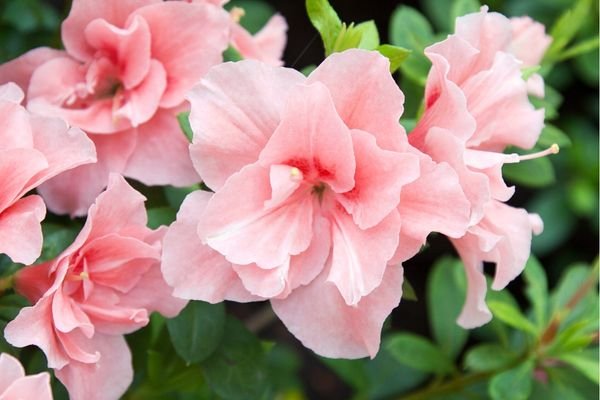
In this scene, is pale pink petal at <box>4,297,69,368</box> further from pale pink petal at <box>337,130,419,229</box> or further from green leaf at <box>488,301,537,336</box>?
green leaf at <box>488,301,537,336</box>

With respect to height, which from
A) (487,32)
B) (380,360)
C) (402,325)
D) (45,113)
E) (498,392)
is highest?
(487,32)

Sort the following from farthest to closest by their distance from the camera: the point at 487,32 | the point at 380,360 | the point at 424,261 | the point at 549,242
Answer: the point at 424,261, the point at 549,242, the point at 380,360, the point at 487,32

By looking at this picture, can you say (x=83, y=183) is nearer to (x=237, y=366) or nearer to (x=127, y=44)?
(x=127, y=44)

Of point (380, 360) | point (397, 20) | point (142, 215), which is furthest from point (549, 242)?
point (142, 215)

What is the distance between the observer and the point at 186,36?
1007mm

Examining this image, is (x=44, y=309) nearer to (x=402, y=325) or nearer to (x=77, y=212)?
(x=77, y=212)

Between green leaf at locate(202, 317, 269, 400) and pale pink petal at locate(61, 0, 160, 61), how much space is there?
0.39 m

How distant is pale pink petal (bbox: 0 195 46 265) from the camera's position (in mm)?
818

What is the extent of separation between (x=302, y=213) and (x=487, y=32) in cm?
26

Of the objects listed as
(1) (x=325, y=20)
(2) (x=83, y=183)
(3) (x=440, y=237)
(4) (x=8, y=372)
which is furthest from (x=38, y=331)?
(3) (x=440, y=237)

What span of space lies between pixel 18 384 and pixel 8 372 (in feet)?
0.06

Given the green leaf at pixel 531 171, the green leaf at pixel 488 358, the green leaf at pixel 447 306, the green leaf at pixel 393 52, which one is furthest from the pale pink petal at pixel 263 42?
the green leaf at pixel 447 306

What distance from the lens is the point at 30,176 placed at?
0.84 m

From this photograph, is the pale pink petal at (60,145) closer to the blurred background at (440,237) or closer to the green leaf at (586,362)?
the green leaf at (586,362)
